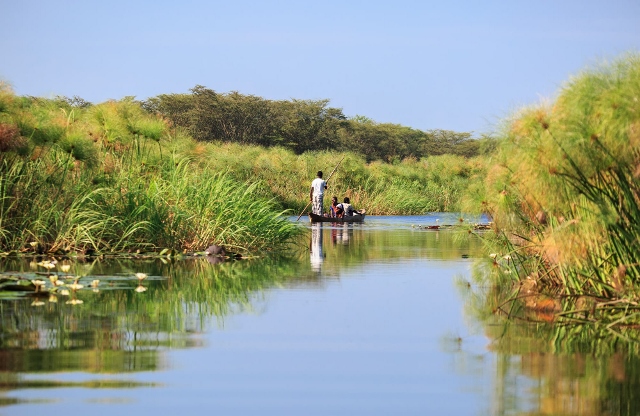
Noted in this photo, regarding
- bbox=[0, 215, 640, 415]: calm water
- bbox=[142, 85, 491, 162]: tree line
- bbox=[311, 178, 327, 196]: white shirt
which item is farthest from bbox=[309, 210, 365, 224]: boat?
bbox=[142, 85, 491, 162]: tree line

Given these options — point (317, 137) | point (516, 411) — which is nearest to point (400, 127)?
point (317, 137)

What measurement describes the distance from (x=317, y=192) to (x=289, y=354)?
28963mm

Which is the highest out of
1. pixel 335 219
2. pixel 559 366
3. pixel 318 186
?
pixel 318 186

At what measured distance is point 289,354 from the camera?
26.7 ft

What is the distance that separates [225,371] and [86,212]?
34.6ft

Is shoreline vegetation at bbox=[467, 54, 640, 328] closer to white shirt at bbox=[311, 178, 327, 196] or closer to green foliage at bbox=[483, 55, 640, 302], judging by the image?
green foliage at bbox=[483, 55, 640, 302]

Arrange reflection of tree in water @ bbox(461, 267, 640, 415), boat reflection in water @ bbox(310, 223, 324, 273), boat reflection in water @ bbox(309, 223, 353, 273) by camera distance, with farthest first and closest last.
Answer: boat reflection in water @ bbox(309, 223, 353, 273) < boat reflection in water @ bbox(310, 223, 324, 273) < reflection of tree in water @ bbox(461, 267, 640, 415)

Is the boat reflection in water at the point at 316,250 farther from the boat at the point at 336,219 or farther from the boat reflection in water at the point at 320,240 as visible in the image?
the boat at the point at 336,219

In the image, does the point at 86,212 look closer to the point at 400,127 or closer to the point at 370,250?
the point at 370,250

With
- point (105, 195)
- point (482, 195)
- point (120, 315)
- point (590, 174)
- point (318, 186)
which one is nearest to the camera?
point (120, 315)

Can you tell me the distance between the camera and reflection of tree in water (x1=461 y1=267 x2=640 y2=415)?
6.29 m

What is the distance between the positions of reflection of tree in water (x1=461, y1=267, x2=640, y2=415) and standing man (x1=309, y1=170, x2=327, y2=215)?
25614 millimetres

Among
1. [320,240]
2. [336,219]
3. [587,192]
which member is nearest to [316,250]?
[320,240]

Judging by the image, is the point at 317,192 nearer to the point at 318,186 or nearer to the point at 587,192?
the point at 318,186
